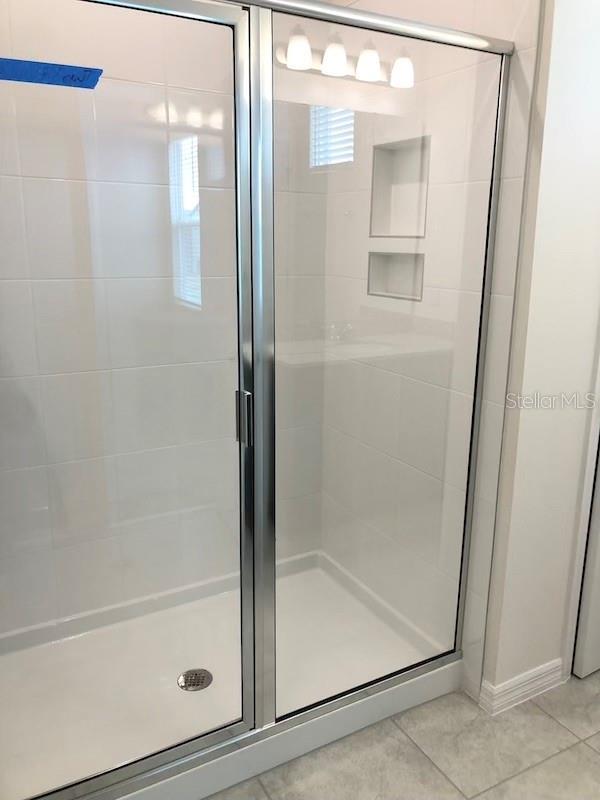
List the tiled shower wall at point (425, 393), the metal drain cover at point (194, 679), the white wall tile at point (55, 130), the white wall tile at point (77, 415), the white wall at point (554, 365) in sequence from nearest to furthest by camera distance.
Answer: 1. the white wall at point (554, 365)
2. the tiled shower wall at point (425, 393)
3. the white wall tile at point (55, 130)
4. the metal drain cover at point (194, 679)
5. the white wall tile at point (77, 415)

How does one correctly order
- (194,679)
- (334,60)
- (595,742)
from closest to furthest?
(334,60), (595,742), (194,679)

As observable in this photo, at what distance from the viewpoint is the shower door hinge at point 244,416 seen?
1497mm

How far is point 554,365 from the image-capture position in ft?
5.62

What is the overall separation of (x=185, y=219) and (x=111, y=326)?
402 millimetres

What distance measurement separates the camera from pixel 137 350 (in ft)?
6.73

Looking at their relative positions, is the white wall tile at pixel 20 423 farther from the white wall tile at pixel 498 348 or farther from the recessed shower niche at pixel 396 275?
the white wall tile at pixel 498 348

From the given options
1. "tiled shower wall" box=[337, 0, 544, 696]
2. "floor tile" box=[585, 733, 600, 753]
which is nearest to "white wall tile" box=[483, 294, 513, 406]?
"tiled shower wall" box=[337, 0, 544, 696]

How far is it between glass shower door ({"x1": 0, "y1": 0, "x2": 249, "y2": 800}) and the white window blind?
10.0 inches

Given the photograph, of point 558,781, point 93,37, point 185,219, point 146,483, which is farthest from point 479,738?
point 93,37

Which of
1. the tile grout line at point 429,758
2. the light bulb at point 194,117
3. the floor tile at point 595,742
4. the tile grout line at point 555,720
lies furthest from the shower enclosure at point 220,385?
the floor tile at point 595,742

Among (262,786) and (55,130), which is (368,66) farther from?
(262,786)

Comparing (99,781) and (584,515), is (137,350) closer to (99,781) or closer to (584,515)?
(99,781)

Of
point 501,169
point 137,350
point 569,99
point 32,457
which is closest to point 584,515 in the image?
point 501,169

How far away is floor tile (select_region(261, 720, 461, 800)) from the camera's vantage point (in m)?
1.61
